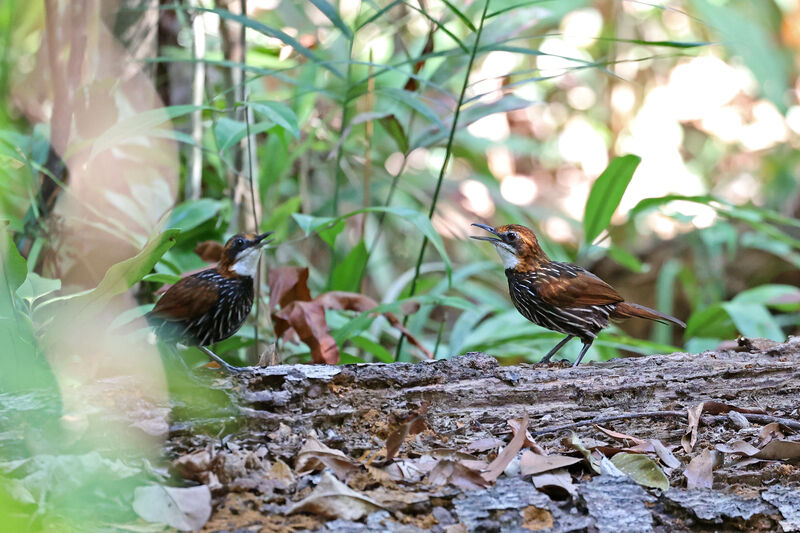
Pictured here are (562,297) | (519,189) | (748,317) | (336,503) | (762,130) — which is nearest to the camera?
(336,503)

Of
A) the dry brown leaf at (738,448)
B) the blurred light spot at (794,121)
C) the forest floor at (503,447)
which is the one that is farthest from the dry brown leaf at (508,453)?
the blurred light spot at (794,121)

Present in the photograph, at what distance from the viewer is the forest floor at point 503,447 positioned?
6.79ft

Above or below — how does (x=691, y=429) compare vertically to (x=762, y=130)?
below

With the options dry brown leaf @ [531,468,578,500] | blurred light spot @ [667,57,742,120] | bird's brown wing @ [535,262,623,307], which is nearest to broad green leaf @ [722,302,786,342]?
bird's brown wing @ [535,262,623,307]

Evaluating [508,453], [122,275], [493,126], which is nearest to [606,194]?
[508,453]

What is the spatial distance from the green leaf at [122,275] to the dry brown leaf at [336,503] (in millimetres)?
936

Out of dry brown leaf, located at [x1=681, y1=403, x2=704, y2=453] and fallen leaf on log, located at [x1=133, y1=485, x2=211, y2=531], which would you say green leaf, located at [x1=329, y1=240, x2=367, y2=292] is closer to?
dry brown leaf, located at [x1=681, y1=403, x2=704, y2=453]

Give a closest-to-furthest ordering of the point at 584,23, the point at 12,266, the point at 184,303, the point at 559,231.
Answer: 1. the point at 12,266
2. the point at 184,303
3. the point at 559,231
4. the point at 584,23

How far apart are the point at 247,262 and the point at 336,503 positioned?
152cm

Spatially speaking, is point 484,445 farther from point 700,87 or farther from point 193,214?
point 700,87

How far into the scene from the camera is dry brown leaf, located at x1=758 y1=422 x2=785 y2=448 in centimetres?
258

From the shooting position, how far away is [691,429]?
2.62m

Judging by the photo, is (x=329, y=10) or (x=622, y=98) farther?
(x=622, y=98)

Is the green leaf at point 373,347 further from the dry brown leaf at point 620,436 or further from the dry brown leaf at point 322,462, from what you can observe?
the dry brown leaf at point 322,462
